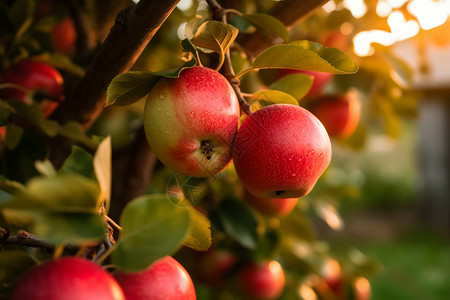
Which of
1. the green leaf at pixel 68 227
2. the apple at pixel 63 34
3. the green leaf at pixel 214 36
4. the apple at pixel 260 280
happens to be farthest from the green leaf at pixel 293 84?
the apple at pixel 63 34

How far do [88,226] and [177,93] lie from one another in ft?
0.57

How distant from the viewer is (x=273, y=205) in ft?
2.85

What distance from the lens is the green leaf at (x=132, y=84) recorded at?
471 mm

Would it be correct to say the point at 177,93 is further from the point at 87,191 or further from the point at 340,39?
the point at 340,39

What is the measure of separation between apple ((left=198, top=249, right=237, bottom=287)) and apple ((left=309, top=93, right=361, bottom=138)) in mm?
389

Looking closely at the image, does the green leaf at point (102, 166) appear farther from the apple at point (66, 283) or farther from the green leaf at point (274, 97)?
the green leaf at point (274, 97)

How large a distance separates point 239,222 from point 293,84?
1.21ft

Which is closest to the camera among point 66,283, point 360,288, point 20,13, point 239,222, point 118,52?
point 66,283

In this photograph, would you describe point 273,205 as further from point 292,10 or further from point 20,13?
point 20,13

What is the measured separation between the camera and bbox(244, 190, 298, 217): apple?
0.86m

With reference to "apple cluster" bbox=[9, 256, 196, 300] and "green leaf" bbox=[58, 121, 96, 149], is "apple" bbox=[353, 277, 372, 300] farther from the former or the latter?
"apple cluster" bbox=[9, 256, 196, 300]

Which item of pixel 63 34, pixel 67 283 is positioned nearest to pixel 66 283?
pixel 67 283

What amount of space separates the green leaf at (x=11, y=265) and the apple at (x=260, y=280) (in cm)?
72

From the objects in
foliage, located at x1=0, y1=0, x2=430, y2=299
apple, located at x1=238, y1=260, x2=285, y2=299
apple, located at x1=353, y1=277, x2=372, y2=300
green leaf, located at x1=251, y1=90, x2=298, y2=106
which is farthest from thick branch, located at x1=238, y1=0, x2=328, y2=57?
apple, located at x1=353, y1=277, x2=372, y2=300
